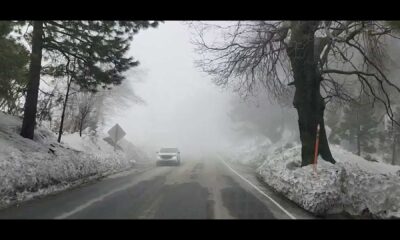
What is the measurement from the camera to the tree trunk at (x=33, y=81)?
1809 centimetres

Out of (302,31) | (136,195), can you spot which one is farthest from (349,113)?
(136,195)

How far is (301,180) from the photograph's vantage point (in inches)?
628

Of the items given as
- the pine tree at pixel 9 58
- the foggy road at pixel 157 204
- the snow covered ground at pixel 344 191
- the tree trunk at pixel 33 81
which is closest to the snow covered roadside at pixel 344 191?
the snow covered ground at pixel 344 191

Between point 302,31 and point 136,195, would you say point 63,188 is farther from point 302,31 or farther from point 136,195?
point 302,31

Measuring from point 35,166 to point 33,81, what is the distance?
14.9ft

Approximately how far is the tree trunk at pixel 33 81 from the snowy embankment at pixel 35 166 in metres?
0.56

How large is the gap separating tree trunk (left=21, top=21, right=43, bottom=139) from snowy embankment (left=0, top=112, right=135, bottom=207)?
562 mm

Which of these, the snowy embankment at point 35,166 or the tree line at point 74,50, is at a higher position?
the tree line at point 74,50

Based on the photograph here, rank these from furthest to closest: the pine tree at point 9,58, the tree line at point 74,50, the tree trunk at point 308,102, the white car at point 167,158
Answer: the white car at point 167,158, the tree trunk at point 308,102, the tree line at point 74,50, the pine tree at point 9,58

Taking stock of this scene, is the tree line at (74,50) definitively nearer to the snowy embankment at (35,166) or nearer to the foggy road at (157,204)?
the snowy embankment at (35,166)

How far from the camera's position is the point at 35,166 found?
15.1 m
